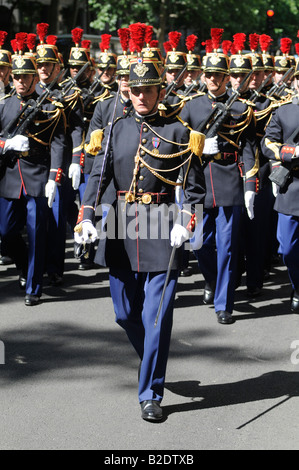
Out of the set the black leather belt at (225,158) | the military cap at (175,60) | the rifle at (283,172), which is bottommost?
the rifle at (283,172)

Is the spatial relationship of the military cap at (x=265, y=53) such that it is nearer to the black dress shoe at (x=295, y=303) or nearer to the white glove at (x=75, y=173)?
the white glove at (x=75, y=173)

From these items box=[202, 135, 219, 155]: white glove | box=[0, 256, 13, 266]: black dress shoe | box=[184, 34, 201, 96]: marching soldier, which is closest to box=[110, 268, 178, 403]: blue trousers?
box=[202, 135, 219, 155]: white glove

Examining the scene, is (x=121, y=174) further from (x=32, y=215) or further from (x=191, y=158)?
(x=32, y=215)

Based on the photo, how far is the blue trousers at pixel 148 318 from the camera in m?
5.02

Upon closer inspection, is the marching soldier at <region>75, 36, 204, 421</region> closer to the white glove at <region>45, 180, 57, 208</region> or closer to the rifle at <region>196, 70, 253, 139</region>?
the rifle at <region>196, 70, 253, 139</region>

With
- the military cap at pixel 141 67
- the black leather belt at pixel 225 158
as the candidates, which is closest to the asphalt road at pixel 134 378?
the black leather belt at pixel 225 158

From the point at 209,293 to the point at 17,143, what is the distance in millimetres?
2092

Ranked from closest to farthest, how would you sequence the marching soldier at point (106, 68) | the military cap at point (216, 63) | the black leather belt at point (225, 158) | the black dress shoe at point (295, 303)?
the military cap at point (216, 63) → the black leather belt at point (225, 158) → the black dress shoe at point (295, 303) → the marching soldier at point (106, 68)

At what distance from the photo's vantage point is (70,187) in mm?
9031

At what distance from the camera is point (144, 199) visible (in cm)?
521

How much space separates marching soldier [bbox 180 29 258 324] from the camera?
7.26m

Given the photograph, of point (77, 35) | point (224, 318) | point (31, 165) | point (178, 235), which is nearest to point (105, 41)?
point (77, 35)

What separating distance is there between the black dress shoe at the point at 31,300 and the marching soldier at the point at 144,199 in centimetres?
240
